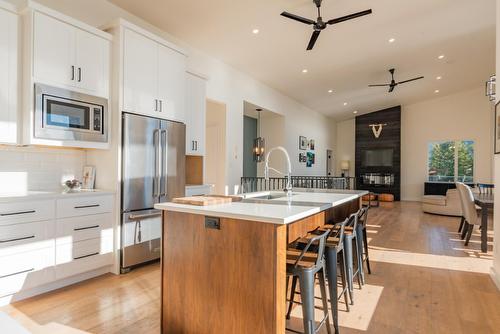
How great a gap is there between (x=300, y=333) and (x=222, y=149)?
14.6 ft

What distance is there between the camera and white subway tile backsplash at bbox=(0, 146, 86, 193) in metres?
2.91

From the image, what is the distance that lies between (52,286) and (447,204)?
8302 mm

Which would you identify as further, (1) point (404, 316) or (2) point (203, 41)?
(2) point (203, 41)

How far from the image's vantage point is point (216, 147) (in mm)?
6223

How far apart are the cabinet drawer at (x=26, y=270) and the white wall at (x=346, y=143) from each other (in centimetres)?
1203

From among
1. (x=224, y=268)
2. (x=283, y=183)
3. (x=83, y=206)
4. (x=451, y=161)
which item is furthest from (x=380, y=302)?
(x=451, y=161)

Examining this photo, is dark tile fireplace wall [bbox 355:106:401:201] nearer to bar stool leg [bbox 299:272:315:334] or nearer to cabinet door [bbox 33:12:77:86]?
bar stool leg [bbox 299:272:315:334]

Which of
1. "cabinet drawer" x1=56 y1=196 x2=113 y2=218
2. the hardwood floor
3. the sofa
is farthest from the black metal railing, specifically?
"cabinet drawer" x1=56 y1=196 x2=113 y2=218

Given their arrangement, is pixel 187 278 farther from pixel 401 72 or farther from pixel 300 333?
pixel 401 72

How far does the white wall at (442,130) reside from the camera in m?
10.1

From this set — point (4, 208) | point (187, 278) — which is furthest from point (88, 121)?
point (187, 278)

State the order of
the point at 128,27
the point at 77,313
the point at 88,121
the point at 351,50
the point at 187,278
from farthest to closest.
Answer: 1. the point at 351,50
2. the point at 128,27
3. the point at 88,121
4. the point at 77,313
5. the point at 187,278

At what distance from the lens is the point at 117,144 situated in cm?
325

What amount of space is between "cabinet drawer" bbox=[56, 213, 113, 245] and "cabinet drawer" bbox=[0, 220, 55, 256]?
0.08 meters
